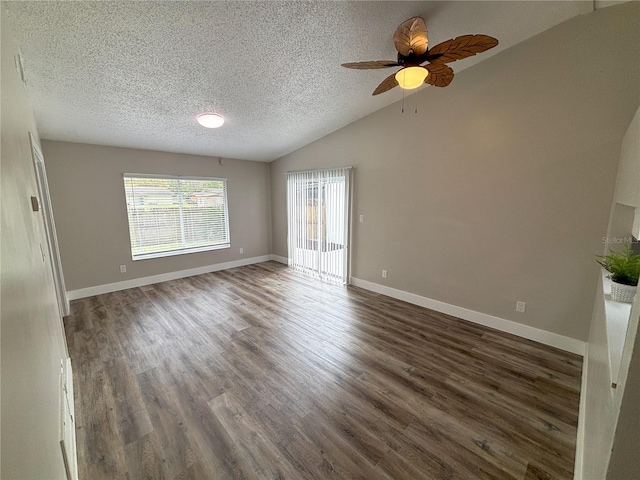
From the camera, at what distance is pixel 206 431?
169cm

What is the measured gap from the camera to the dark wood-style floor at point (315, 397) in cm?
150

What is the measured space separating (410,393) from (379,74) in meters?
3.14

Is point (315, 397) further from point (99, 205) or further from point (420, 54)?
point (99, 205)

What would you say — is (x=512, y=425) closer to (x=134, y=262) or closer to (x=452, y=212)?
(x=452, y=212)

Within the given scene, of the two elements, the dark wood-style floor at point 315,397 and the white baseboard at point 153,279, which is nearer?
the dark wood-style floor at point 315,397

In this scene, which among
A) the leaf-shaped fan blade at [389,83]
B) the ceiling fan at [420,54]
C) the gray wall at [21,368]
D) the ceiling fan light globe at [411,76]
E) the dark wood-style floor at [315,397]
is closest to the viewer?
the gray wall at [21,368]

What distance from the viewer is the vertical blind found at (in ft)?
14.6

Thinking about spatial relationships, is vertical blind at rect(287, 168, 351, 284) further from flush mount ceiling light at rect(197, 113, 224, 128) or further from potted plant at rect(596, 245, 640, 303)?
→ potted plant at rect(596, 245, 640, 303)

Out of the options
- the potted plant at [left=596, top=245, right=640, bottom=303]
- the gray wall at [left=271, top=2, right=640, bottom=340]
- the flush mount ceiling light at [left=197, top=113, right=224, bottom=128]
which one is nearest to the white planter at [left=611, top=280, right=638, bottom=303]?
the potted plant at [left=596, top=245, right=640, bottom=303]

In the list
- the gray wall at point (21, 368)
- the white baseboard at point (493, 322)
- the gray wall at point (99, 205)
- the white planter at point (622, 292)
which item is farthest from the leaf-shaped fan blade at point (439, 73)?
the gray wall at point (99, 205)

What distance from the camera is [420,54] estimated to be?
1.98 m

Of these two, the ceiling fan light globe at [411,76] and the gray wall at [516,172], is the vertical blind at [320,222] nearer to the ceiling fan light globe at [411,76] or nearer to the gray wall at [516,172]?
the gray wall at [516,172]

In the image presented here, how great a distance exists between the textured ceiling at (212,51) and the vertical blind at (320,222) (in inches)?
55.5

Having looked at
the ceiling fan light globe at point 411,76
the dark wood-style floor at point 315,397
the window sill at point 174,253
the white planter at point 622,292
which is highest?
the ceiling fan light globe at point 411,76
